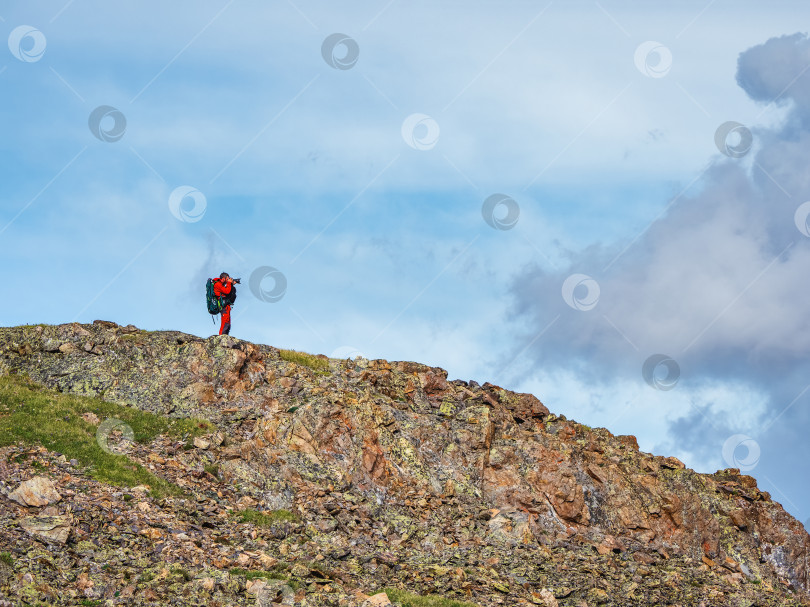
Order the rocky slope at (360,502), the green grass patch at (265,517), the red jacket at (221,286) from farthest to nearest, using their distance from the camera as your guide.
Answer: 1. the red jacket at (221,286)
2. the green grass patch at (265,517)
3. the rocky slope at (360,502)

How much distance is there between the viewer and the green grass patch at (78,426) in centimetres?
3044

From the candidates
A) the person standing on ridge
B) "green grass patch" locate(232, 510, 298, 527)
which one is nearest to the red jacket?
the person standing on ridge

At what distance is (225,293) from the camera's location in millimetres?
41625

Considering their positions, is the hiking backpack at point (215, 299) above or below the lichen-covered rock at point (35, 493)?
above

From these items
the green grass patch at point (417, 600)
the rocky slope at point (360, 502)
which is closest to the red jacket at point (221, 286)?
the rocky slope at point (360, 502)

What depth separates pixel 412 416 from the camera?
1554 inches

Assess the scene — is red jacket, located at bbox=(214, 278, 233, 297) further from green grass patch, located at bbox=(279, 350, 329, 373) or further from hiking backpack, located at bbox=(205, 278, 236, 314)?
green grass patch, located at bbox=(279, 350, 329, 373)

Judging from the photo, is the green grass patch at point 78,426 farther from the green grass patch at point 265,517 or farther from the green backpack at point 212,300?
the green backpack at point 212,300

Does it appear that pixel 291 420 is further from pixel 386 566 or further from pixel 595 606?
pixel 595 606

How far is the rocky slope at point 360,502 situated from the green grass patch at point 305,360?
1.17 feet

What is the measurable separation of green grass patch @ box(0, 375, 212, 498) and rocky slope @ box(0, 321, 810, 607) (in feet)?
2.79

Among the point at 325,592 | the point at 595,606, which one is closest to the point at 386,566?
the point at 325,592

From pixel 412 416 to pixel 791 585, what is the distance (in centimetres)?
2126

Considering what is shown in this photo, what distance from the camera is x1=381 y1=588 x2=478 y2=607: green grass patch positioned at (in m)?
25.5
